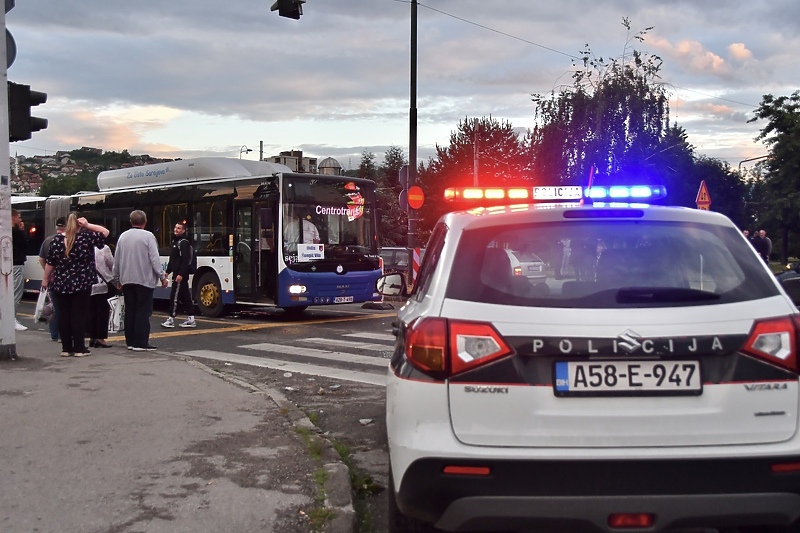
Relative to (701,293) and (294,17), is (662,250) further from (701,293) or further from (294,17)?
(294,17)

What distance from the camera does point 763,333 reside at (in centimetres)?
318

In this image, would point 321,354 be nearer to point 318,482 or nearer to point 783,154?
point 318,482

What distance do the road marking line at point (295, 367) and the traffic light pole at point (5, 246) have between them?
2.48m

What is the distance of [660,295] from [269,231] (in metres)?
13.4

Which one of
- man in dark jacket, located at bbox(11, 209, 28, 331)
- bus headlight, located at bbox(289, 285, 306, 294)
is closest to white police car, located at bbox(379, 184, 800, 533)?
man in dark jacket, located at bbox(11, 209, 28, 331)

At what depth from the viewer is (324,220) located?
54.3 ft

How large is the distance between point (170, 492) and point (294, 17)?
10755 millimetres

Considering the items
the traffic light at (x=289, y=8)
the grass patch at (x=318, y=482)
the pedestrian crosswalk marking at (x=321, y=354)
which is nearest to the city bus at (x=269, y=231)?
the traffic light at (x=289, y=8)

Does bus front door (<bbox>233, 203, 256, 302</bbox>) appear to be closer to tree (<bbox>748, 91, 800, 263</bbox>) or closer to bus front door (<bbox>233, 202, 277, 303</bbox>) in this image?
bus front door (<bbox>233, 202, 277, 303</bbox>)

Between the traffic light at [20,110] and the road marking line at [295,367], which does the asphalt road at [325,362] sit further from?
the traffic light at [20,110]

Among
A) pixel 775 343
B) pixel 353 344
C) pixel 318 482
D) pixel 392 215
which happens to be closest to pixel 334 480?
pixel 318 482

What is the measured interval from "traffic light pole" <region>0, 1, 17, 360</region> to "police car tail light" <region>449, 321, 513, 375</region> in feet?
24.1

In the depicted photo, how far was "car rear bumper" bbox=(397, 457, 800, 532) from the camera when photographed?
3.02 m

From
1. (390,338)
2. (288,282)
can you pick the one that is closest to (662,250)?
(390,338)
